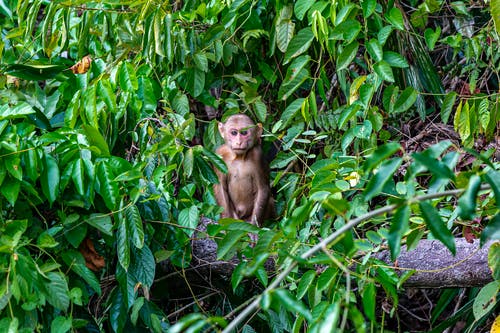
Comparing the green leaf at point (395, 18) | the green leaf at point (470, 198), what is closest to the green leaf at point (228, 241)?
the green leaf at point (395, 18)

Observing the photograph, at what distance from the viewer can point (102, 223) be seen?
4.52 metres

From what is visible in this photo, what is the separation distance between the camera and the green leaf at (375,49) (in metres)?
4.89

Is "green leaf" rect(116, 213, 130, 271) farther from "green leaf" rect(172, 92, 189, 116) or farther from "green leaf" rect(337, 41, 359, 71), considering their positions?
"green leaf" rect(337, 41, 359, 71)

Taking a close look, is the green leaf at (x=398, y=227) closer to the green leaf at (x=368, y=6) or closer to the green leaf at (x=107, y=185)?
the green leaf at (x=107, y=185)

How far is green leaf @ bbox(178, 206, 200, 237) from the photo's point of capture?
4.65 metres

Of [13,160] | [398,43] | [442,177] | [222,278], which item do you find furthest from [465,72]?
[442,177]

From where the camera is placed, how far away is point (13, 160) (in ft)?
14.0

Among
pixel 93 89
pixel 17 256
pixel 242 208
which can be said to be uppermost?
pixel 93 89

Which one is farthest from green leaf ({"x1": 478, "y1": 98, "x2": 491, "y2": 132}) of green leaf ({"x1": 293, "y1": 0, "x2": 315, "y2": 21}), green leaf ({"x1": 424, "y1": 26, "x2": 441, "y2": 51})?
green leaf ({"x1": 293, "y1": 0, "x2": 315, "y2": 21})

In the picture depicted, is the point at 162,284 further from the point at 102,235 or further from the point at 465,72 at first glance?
the point at 465,72

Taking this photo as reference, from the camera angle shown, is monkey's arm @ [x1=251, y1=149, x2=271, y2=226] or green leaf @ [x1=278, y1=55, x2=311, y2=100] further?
monkey's arm @ [x1=251, y1=149, x2=271, y2=226]

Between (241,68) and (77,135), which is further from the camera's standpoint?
(241,68)

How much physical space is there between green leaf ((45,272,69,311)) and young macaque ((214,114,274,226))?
228cm

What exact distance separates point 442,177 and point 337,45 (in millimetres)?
3487
